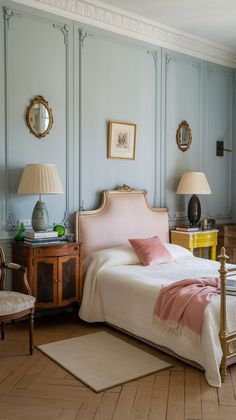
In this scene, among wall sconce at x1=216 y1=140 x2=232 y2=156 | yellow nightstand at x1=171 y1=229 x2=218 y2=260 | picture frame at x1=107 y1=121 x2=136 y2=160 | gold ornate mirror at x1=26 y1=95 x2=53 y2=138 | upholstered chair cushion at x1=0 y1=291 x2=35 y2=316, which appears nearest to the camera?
upholstered chair cushion at x1=0 y1=291 x2=35 y2=316

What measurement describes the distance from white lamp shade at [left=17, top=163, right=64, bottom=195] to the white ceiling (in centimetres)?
164

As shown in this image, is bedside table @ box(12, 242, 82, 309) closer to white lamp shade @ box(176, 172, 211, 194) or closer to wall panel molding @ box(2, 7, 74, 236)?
wall panel molding @ box(2, 7, 74, 236)

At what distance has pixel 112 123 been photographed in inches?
156

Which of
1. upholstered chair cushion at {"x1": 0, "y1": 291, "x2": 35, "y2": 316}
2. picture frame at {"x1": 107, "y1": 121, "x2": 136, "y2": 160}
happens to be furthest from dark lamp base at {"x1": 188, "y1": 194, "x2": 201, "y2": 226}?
upholstered chair cushion at {"x1": 0, "y1": 291, "x2": 35, "y2": 316}

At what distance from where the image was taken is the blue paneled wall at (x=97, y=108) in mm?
3389

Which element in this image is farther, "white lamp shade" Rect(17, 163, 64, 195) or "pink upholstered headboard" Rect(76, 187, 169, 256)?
"pink upholstered headboard" Rect(76, 187, 169, 256)

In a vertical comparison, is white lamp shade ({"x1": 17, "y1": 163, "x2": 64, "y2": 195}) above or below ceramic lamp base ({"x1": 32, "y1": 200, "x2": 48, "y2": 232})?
above

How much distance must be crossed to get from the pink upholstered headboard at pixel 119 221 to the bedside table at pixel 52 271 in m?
0.33

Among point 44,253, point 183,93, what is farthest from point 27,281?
point 183,93

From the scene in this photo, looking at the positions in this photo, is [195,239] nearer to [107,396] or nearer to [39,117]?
[39,117]

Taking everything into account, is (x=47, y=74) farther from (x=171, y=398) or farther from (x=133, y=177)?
(x=171, y=398)

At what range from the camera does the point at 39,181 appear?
10.5ft

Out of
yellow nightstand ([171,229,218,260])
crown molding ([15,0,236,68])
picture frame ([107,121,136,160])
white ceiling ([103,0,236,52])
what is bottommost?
Answer: yellow nightstand ([171,229,218,260])

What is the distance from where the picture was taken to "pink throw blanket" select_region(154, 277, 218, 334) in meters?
2.54
